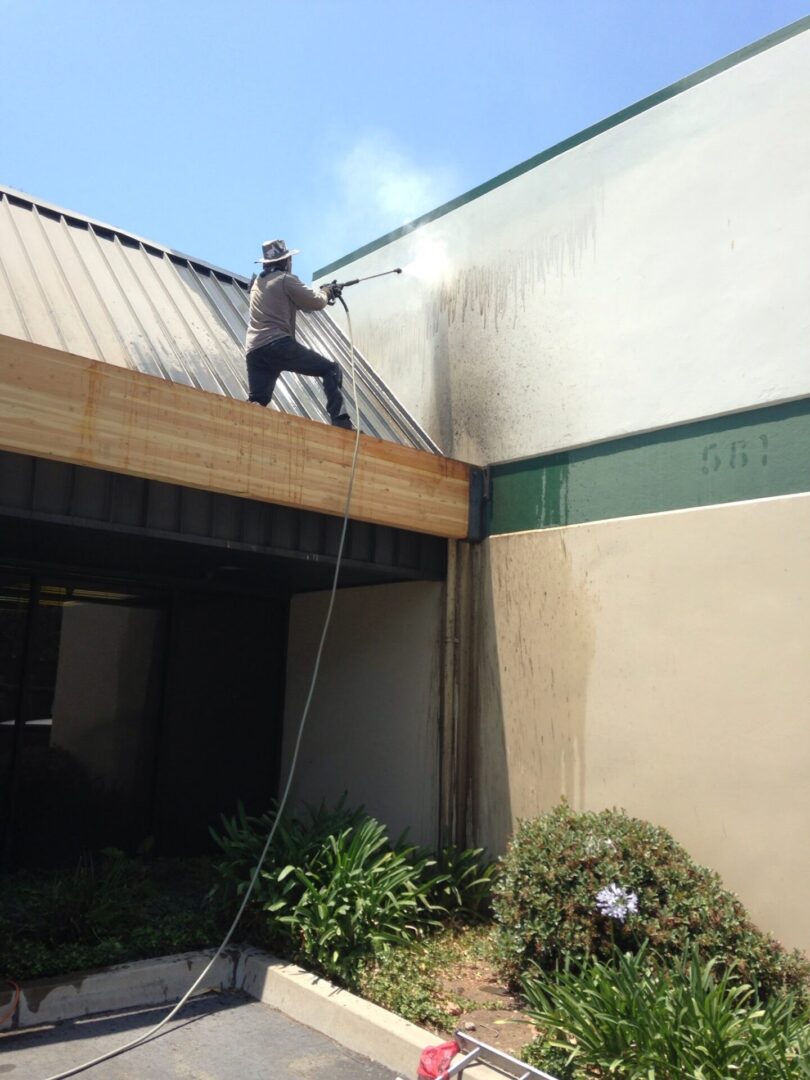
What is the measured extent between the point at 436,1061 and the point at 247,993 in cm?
199

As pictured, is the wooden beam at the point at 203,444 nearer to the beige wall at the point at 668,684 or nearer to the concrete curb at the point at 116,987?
the beige wall at the point at 668,684

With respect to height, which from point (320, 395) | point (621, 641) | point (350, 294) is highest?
point (350, 294)

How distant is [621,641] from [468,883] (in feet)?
7.51

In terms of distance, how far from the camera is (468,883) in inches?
291

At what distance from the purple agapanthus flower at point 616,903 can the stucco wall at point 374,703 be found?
8.92 ft

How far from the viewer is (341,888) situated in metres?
6.39

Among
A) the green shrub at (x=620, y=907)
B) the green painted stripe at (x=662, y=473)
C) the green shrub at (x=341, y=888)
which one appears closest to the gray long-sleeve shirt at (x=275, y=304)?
the green painted stripe at (x=662, y=473)

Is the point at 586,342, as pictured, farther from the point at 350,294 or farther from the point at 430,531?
the point at 350,294

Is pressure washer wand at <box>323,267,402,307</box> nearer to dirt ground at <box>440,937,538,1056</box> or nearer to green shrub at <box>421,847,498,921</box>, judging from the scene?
green shrub at <box>421,847,498,921</box>

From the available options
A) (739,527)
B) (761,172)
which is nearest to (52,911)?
(739,527)

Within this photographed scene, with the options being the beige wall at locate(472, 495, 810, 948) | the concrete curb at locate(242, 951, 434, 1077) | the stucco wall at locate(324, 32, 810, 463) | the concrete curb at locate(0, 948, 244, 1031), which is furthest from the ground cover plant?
the stucco wall at locate(324, 32, 810, 463)

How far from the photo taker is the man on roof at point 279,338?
7844 millimetres

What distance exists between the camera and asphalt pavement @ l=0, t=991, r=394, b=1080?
485cm

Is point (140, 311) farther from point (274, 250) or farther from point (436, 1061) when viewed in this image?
point (436, 1061)
